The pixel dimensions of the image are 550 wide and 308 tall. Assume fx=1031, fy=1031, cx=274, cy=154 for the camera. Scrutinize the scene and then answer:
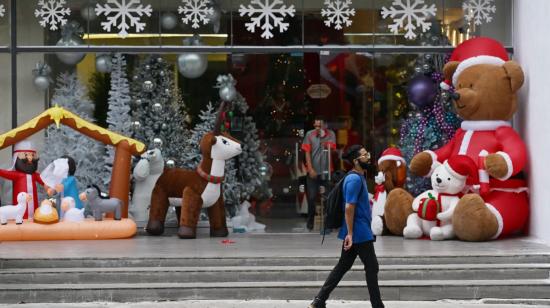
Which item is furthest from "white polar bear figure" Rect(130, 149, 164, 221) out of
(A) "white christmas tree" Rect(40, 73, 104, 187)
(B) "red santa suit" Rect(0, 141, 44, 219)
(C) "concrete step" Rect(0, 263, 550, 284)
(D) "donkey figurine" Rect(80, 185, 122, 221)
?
(C) "concrete step" Rect(0, 263, 550, 284)

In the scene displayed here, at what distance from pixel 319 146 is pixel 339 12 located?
2.21 m

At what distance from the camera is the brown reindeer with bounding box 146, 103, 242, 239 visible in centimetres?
1538

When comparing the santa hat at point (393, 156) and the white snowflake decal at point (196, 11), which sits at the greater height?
the white snowflake decal at point (196, 11)

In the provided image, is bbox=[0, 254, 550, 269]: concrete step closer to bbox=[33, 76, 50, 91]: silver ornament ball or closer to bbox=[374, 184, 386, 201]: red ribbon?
bbox=[374, 184, 386, 201]: red ribbon

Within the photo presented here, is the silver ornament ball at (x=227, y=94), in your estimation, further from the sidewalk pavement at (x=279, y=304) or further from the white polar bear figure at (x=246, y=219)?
the sidewalk pavement at (x=279, y=304)

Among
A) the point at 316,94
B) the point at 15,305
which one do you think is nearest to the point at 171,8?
the point at 316,94

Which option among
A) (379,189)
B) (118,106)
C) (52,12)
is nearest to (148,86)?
(118,106)

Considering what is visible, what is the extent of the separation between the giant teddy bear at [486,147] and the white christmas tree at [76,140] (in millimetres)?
4932

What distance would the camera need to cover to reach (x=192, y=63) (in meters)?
16.9

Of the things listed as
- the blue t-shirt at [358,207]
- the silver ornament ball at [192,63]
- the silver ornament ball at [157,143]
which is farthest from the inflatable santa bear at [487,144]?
the blue t-shirt at [358,207]

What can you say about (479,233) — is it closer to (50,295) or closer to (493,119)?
(493,119)

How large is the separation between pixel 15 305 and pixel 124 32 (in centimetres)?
626

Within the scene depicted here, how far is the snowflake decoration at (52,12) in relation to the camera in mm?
16766

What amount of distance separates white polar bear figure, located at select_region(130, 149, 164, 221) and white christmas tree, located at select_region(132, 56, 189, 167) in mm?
398
